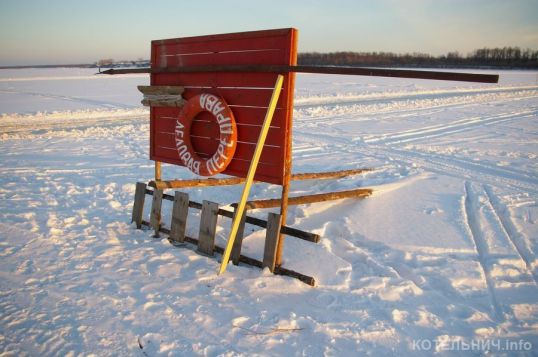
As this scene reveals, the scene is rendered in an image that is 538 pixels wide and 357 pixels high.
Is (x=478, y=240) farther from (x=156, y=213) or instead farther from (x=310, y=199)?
(x=156, y=213)

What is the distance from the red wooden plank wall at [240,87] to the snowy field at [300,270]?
3.13 feet

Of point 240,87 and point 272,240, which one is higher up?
point 240,87

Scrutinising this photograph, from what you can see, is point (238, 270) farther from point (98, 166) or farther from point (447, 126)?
point (447, 126)

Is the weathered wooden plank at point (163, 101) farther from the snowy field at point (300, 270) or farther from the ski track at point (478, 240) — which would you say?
the ski track at point (478, 240)

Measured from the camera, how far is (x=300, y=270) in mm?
3639

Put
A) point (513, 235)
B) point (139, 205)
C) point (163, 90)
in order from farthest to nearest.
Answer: point (139, 205) → point (163, 90) → point (513, 235)

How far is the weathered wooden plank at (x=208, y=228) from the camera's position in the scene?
397 centimetres

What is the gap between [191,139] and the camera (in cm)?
427

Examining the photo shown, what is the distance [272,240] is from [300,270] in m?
0.37

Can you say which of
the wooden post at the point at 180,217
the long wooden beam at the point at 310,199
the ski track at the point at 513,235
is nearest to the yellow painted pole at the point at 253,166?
the long wooden beam at the point at 310,199

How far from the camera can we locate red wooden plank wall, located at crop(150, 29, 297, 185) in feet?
11.4

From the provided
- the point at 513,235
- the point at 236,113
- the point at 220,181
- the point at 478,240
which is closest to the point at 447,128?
the point at 513,235

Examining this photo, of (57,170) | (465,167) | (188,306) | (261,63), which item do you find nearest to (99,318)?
(188,306)

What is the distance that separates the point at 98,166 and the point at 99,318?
4.77 m
